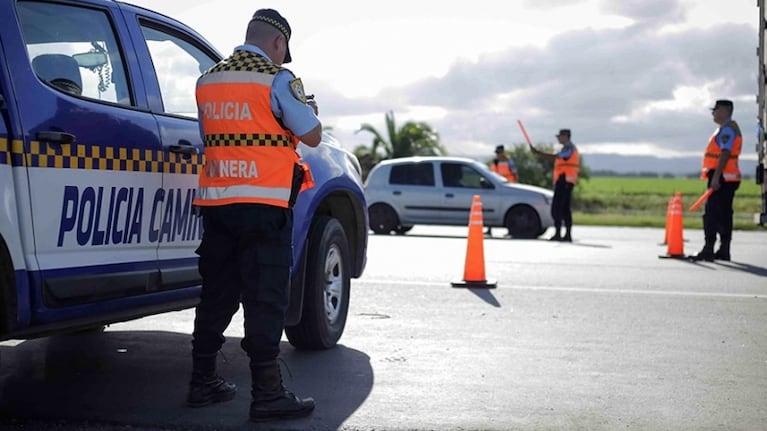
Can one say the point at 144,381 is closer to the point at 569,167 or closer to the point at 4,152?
the point at 4,152

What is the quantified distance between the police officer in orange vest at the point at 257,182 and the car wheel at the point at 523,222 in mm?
16117

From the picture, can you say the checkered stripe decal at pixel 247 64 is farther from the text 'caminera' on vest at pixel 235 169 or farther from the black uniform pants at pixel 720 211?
the black uniform pants at pixel 720 211

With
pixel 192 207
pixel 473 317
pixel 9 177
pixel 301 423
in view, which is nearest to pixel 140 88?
pixel 192 207

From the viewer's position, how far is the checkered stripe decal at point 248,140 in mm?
4941

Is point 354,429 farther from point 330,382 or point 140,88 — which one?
point 140,88

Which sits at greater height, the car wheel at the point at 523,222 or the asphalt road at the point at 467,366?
the car wheel at the point at 523,222

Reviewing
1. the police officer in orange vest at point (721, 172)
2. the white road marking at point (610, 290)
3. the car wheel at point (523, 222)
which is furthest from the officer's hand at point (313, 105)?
the car wheel at point (523, 222)

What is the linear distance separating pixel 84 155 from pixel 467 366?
2.73m

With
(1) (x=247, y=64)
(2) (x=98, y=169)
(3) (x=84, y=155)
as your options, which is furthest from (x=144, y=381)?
(1) (x=247, y=64)

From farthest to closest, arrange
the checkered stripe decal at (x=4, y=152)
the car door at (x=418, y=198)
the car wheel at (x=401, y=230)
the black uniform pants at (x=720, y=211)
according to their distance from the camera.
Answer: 1. the car wheel at (x=401, y=230)
2. the car door at (x=418, y=198)
3. the black uniform pants at (x=720, y=211)
4. the checkered stripe decal at (x=4, y=152)

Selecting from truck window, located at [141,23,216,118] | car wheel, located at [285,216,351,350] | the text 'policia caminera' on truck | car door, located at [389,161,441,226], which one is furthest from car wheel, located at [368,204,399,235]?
the text 'policia caminera' on truck

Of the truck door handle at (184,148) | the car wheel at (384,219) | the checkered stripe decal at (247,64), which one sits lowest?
the car wheel at (384,219)

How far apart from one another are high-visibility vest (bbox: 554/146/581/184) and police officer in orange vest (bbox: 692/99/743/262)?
4.47 metres

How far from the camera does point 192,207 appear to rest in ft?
18.4
